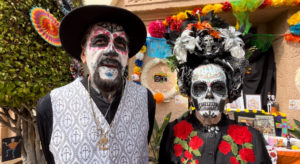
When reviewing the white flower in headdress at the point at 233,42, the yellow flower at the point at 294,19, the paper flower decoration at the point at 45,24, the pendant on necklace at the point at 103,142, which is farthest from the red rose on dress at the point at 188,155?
the yellow flower at the point at 294,19

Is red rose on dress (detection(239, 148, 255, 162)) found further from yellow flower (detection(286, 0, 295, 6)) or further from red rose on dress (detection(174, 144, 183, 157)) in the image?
yellow flower (detection(286, 0, 295, 6))

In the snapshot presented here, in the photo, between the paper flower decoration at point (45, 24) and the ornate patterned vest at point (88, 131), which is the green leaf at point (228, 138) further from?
the paper flower decoration at point (45, 24)

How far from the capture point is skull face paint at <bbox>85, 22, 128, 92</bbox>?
1.28 m

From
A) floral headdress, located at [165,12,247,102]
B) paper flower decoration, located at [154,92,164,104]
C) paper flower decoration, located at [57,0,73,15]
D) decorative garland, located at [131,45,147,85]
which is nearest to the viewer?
floral headdress, located at [165,12,247,102]

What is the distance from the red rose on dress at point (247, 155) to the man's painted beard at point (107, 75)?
1252 mm

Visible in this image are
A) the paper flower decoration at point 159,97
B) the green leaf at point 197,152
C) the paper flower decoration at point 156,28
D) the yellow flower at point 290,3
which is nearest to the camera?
the green leaf at point 197,152

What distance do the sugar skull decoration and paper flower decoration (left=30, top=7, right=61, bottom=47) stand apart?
2.27 metres

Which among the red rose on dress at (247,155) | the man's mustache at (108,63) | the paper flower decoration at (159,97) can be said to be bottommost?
the red rose on dress at (247,155)

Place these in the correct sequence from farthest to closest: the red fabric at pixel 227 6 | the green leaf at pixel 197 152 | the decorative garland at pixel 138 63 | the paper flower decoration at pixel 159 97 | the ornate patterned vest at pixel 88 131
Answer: the decorative garland at pixel 138 63 < the paper flower decoration at pixel 159 97 < the red fabric at pixel 227 6 < the green leaf at pixel 197 152 < the ornate patterned vest at pixel 88 131

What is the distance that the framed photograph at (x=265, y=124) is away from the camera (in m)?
3.10

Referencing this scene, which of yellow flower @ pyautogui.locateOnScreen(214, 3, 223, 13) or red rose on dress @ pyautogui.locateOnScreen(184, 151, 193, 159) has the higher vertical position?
yellow flower @ pyautogui.locateOnScreen(214, 3, 223, 13)

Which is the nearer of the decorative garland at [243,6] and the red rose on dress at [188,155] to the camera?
the red rose on dress at [188,155]

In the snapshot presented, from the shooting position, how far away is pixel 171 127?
162cm

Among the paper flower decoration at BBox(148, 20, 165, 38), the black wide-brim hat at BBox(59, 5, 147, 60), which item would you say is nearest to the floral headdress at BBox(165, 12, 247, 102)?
the black wide-brim hat at BBox(59, 5, 147, 60)
